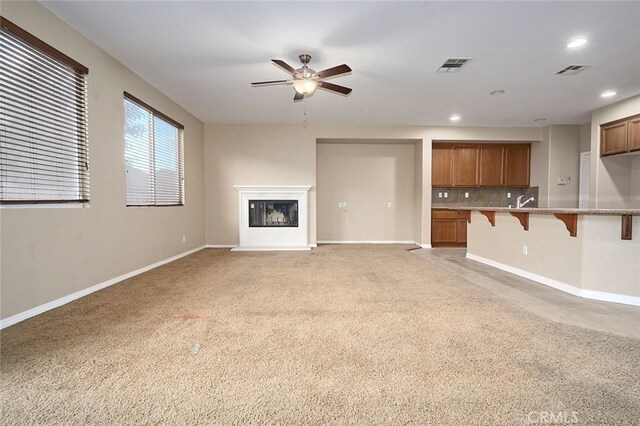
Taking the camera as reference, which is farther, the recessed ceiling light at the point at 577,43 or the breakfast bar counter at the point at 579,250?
the recessed ceiling light at the point at 577,43

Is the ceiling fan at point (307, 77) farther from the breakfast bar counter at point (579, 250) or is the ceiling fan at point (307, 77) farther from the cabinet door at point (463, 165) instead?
the cabinet door at point (463, 165)

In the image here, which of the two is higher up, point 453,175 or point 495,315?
point 453,175

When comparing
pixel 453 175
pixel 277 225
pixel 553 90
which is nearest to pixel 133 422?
pixel 277 225

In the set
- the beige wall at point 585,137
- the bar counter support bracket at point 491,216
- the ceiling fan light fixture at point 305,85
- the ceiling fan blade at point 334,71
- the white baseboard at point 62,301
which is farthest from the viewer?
the beige wall at point 585,137

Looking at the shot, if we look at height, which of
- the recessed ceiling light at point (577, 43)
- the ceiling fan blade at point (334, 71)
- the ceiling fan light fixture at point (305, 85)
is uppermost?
→ the recessed ceiling light at point (577, 43)

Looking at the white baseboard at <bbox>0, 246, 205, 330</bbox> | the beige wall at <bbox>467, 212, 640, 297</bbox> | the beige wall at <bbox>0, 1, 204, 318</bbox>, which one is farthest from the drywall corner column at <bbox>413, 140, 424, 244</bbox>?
the white baseboard at <bbox>0, 246, 205, 330</bbox>

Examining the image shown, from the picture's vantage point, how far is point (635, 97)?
468 cm

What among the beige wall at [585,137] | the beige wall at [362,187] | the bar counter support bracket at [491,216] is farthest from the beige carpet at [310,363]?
the beige wall at [585,137]

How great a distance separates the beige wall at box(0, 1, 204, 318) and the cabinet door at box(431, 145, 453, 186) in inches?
225

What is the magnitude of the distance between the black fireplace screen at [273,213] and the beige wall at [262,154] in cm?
43

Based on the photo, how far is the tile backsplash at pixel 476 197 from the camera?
22.9 feet

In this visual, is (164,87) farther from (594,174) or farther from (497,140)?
(594,174)

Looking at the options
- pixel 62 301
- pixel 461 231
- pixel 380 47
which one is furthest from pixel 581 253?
pixel 62 301

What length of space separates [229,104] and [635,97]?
6.89 metres
